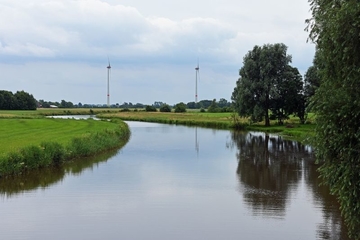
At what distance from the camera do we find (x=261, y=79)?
176 ft

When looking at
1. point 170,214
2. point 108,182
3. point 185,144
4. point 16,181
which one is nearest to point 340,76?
point 170,214

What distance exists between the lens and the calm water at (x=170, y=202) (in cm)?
1299

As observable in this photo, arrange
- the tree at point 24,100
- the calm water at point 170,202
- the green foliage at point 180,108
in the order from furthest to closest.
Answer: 1. the tree at point 24,100
2. the green foliage at point 180,108
3. the calm water at point 170,202

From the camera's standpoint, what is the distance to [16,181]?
19500 mm

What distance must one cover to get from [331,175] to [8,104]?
116 metres

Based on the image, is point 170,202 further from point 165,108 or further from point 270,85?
point 165,108

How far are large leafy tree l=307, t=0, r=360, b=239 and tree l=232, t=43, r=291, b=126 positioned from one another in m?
43.0

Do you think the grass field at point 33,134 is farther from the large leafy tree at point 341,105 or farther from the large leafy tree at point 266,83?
the large leafy tree at point 266,83

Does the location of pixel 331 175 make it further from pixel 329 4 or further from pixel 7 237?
pixel 7 237

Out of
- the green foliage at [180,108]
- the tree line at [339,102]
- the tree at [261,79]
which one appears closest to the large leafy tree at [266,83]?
the tree at [261,79]

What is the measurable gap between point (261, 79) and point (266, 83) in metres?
1.35

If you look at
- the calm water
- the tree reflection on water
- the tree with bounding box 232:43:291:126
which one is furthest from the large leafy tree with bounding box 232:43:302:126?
the calm water

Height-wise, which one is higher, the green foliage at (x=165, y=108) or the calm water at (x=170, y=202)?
the green foliage at (x=165, y=108)

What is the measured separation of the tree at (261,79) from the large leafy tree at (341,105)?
43.0m
